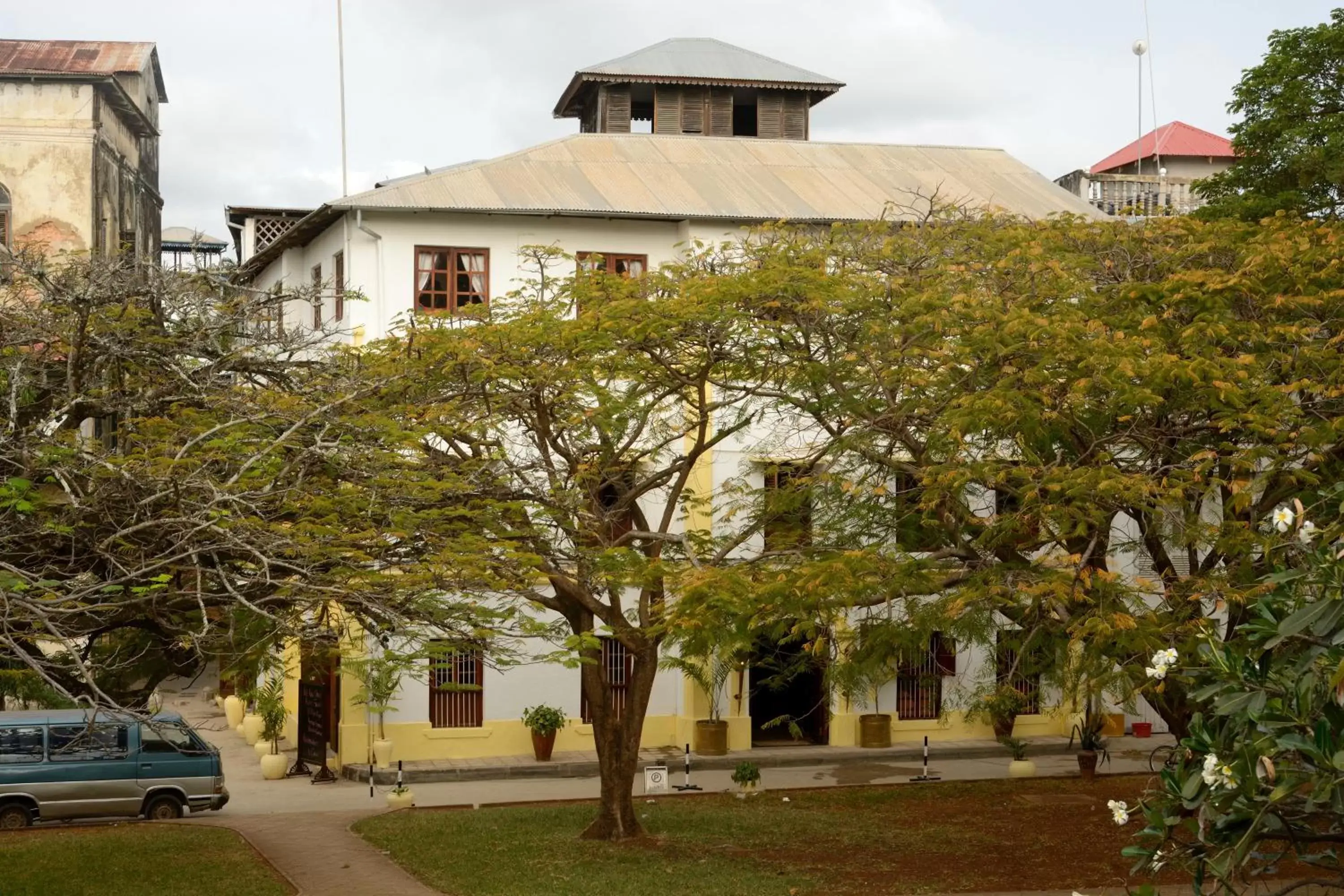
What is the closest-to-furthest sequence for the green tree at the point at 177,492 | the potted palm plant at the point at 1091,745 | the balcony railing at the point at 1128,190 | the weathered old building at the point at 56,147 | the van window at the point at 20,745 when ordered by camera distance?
the green tree at the point at 177,492 < the van window at the point at 20,745 < the potted palm plant at the point at 1091,745 < the weathered old building at the point at 56,147 < the balcony railing at the point at 1128,190

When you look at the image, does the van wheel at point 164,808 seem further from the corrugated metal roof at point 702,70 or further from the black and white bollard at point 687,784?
the corrugated metal roof at point 702,70

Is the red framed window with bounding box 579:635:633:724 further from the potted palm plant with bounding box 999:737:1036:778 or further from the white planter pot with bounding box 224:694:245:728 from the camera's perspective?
the white planter pot with bounding box 224:694:245:728

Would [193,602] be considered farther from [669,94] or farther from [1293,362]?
[669,94]

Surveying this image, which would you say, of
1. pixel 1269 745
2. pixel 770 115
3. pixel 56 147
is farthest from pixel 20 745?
pixel 770 115

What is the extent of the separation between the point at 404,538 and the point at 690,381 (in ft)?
17.2

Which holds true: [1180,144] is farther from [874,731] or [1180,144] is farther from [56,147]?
[56,147]

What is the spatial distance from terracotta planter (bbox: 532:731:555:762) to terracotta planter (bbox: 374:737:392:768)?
2403 mm

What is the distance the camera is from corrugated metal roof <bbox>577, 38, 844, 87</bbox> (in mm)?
31156

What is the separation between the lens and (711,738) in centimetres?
2575

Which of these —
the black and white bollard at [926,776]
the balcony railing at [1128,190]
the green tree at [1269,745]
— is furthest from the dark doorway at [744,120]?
the green tree at [1269,745]

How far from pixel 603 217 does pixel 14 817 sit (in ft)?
43.1

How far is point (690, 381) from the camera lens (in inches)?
663

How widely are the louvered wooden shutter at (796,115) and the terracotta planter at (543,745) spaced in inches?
557

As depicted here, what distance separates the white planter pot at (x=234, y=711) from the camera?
29.1m
